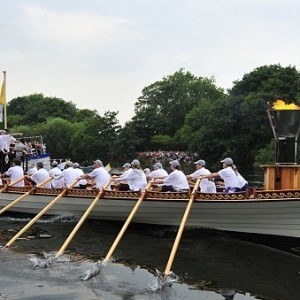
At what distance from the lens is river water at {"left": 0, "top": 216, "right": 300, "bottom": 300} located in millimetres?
8766

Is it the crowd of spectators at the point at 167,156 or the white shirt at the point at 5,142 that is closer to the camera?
the white shirt at the point at 5,142

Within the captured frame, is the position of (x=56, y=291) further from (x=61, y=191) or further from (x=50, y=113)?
(x=50, y=113)

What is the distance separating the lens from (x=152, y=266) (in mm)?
10422

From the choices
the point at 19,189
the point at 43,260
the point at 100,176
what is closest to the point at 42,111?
the point at 19,189

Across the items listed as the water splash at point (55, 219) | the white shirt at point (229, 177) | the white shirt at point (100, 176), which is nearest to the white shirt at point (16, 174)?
the water splash at point (55, 219)

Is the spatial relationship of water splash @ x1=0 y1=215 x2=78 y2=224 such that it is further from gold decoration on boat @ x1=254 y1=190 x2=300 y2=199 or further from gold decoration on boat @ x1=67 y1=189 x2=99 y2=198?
gold decoration on boat @ x1=254 y1=190 x2=300 y2=199

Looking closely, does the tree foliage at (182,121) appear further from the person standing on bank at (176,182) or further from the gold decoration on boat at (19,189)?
the person standing on bank at (176,182)

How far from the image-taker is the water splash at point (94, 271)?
9.46 metres

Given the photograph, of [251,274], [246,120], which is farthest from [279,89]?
[251,274]

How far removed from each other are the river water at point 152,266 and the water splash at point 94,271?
9cm

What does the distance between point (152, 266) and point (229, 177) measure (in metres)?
3.73

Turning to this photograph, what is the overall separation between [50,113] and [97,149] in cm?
3197

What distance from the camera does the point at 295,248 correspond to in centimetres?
1166

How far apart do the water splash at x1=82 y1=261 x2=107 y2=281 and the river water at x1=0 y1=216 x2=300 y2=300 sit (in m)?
0.09
